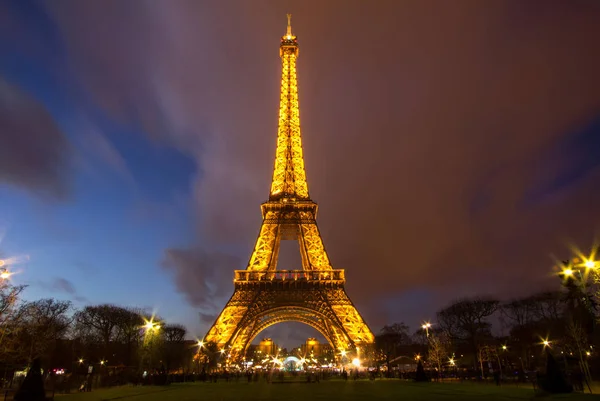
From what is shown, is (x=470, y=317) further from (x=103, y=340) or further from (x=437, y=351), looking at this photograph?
(x=103, y=340)

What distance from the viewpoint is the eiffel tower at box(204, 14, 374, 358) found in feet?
163

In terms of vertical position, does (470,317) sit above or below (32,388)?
above

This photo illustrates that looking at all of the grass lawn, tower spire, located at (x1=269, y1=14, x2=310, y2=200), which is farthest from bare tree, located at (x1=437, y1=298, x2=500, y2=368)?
the grass lawn

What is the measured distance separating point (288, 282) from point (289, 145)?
22.4 metres

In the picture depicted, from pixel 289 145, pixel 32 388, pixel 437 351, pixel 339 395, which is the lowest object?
pixel 339 395

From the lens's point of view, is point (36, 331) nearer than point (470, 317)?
Yes

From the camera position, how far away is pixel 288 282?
52.6 metres

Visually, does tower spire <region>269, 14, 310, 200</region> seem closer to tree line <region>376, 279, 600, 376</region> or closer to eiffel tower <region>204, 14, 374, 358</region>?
eiffel tower <region>204, 14, 374, 358</region>

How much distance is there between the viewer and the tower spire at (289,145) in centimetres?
6122

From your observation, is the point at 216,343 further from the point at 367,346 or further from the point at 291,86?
the point at 291,86

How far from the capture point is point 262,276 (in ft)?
173

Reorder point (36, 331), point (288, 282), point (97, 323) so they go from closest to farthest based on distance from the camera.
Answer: point (36, 331)
point (288, 282)
point (97, 323)

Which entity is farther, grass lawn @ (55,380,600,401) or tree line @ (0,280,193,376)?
tree line @ (0,280,193,376)

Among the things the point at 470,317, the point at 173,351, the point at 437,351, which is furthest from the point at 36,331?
the point at 470,317
